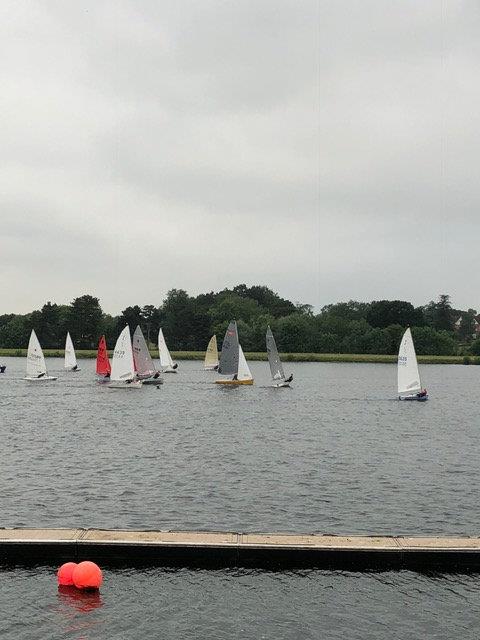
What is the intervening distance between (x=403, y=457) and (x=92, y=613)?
30713 mm

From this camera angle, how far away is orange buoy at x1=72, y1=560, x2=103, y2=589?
19.9 m

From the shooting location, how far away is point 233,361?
107375 millimetres

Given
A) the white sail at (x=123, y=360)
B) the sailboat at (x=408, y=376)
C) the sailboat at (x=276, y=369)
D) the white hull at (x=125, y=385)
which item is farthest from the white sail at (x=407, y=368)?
the white hull at (x=125, y=385)

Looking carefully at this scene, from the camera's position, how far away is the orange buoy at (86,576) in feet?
65.4

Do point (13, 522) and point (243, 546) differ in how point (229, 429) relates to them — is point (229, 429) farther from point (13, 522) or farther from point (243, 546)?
point (243, 546)

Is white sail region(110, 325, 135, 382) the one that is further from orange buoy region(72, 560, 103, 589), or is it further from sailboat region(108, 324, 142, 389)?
orange buoy region(72, 560, 103, 589)

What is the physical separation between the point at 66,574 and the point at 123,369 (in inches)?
3105

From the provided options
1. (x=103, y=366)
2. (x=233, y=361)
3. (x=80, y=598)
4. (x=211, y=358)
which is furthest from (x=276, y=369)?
(x=80, y=598)

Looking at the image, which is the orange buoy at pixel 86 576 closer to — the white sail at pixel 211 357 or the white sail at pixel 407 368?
the white sail at pixel 407 368

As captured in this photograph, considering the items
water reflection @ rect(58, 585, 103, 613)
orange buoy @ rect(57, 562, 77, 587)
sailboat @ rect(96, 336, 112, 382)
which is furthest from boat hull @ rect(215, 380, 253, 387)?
water reflection @ rect(58, 585, 103, 613)

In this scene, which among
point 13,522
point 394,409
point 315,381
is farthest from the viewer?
point 315,381

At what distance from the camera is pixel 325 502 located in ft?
106

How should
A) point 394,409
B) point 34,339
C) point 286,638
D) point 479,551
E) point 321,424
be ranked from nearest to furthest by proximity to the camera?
point 286,638, point 479,551, point 321,424, point 394,409, point 34,339

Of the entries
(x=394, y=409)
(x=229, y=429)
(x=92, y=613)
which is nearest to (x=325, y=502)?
(x=92, y=613)
